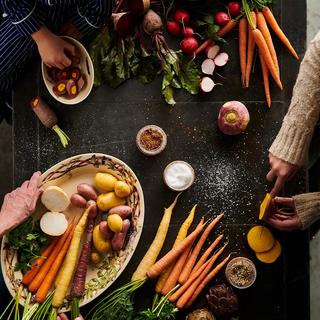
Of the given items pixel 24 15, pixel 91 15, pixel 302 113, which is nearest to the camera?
pixel 302 113

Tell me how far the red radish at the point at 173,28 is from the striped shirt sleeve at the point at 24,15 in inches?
23.8

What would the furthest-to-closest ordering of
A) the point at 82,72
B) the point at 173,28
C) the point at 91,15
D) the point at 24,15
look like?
the point at 173,28, the point at 82,72, the point at 91,15, the point at 24,15

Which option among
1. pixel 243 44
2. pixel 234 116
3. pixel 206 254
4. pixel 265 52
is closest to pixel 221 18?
pixel 243 44

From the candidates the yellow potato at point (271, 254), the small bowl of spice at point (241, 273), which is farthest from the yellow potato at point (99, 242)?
the yellow potato at point (271, 254)

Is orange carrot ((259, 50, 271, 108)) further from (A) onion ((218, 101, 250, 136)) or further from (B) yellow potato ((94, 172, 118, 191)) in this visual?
(B) yellow potato ((94, 172, 118, 191))

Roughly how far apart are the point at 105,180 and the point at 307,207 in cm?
91

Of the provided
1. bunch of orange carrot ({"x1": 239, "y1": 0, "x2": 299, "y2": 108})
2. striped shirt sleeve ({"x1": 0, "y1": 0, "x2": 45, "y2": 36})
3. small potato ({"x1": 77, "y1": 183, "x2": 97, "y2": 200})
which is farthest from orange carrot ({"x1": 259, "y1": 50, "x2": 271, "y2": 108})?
striped shirt sleeve ({"x1": 0, "y1": 0, "x2": 45, "y2": 36})

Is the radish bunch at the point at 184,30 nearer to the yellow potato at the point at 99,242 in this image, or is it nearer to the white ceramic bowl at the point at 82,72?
the white ceramic bowl at the point at 82,72

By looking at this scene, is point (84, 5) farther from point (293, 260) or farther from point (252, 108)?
point (293, 260)

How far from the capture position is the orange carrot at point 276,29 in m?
2.71

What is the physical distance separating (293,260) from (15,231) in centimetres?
129

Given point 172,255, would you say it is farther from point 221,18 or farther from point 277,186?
point 221,18

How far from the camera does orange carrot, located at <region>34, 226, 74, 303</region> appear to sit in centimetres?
259

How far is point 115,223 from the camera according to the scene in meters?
2.51
